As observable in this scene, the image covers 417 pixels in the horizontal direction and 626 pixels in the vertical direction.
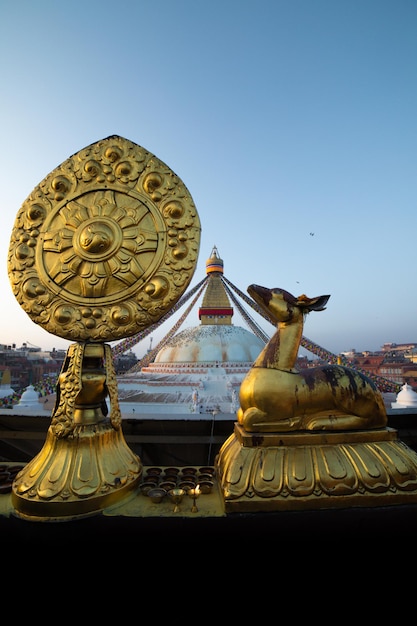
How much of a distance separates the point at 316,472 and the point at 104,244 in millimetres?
1714

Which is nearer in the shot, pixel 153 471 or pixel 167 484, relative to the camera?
pixel 167 484

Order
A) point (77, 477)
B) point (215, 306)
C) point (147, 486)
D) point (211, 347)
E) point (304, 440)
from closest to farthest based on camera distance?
point (77, 477), point (304, 440), point (147, 486), point (211, 347), point (215, 306)

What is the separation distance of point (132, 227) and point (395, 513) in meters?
2.11

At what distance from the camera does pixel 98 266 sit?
5.89ft

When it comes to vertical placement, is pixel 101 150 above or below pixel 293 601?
above

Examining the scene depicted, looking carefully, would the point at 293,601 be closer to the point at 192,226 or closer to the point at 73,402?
the point at 73,402

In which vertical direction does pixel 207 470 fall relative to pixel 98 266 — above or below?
below

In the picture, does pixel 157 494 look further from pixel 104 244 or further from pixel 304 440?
pixel 104 244

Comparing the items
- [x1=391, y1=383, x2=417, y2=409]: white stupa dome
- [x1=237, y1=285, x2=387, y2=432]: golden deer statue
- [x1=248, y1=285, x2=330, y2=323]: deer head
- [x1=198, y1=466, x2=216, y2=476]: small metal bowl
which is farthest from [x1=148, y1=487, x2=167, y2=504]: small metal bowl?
[x1=391, y1=383, x2=417, y2=409]: white stupa dome

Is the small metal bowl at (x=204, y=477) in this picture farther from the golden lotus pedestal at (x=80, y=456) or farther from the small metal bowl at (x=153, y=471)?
the golden lotus pedestal at (x=80, y=456)

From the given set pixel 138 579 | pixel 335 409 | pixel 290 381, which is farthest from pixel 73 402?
pixel 335 409

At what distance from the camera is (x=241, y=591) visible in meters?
1.45

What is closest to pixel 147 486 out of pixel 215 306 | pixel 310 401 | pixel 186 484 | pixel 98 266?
pixel 186 484

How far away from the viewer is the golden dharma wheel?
5.81ft
